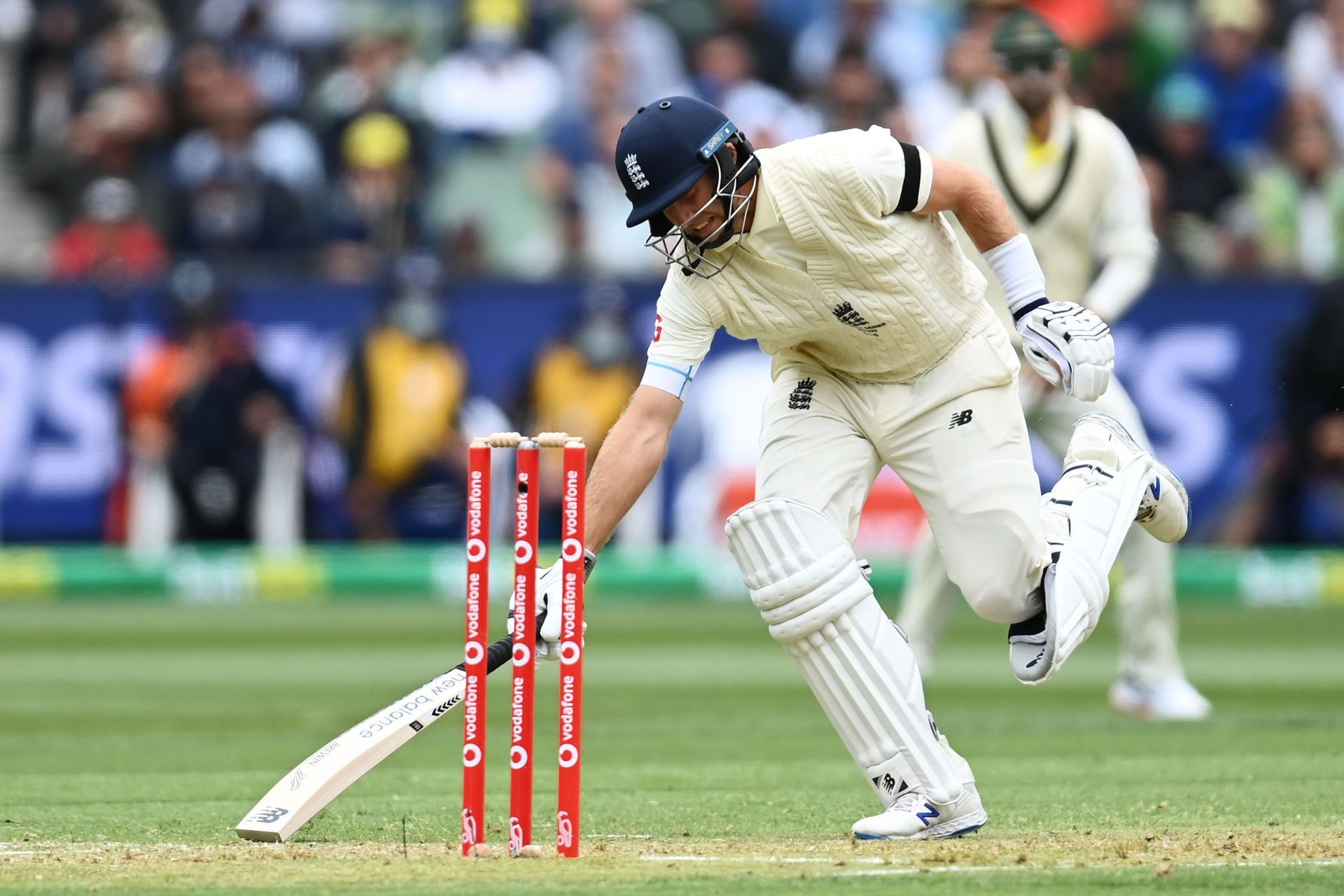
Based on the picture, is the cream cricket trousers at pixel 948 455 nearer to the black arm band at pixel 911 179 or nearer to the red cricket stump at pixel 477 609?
the black arm band at pixel 911 179

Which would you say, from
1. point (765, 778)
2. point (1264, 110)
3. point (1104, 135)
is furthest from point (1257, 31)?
point (765, 778)

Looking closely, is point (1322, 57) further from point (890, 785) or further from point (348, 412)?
point (890, 785)

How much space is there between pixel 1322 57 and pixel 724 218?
10.4 m

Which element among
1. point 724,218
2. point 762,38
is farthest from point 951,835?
point 762,38

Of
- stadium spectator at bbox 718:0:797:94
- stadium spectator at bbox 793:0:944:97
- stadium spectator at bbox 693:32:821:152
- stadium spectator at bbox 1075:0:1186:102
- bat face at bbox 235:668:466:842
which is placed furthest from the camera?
stadium spectator at bbox 718:0:797:94

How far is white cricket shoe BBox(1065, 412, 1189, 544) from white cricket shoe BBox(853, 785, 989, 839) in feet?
2.99

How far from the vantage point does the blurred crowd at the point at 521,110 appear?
43.4 ft

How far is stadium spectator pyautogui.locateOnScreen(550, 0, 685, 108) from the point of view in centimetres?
1420

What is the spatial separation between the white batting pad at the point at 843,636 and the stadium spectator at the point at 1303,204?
28.2ft

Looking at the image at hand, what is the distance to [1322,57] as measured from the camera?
14039mm

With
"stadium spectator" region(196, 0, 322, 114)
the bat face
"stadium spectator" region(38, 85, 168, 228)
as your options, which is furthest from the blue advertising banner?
the bat face

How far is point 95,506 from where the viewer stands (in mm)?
12266

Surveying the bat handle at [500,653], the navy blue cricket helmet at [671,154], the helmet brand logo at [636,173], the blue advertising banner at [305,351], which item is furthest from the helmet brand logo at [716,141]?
the blue advertising banner at [305,351]

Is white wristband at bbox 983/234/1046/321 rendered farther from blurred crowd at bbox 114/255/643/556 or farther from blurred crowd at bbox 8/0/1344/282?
blurred crowd at bbox 8/0/1344/282
